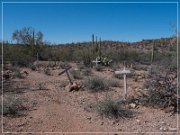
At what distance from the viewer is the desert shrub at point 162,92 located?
28.5ft

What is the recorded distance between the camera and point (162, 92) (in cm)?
884

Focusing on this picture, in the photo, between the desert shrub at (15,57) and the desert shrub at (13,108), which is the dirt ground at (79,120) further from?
the desert shrub at (15,57)

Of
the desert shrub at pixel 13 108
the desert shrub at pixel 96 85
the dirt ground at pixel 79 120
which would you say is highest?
the desert shrub at pixel 96 85

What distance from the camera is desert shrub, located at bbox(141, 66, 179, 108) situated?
8.68 metres

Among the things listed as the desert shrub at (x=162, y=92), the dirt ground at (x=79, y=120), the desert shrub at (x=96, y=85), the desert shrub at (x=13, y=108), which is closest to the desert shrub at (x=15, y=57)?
the desert shrub at (x=96, y=85)

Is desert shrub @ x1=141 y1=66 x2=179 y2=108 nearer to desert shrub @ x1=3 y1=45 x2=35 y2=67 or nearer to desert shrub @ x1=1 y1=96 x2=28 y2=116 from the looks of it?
desert shrub @ x1=1 y1=96 x2=28 y2=116

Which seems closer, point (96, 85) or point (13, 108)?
point (13, 108)

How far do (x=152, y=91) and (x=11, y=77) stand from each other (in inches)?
324

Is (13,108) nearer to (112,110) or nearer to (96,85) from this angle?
(112,110)

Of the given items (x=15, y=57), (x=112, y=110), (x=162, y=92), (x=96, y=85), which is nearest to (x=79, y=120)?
(x=112, y=110)

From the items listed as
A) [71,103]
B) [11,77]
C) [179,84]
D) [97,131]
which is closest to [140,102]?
[179,84]

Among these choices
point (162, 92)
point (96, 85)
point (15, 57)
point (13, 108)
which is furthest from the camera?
point (15, 57)

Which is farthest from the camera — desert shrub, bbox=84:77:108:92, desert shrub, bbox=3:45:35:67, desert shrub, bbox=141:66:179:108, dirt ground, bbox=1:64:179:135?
desert shrub, bbox=3:45:35:67

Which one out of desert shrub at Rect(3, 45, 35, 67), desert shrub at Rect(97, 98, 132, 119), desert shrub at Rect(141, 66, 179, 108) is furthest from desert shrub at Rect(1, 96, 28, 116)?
desert shrub at Rect(3, 45, 35, 67)
